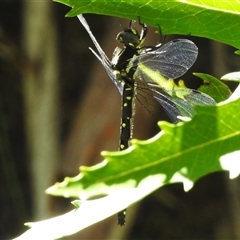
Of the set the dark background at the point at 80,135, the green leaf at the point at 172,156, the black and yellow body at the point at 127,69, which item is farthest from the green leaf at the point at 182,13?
the dark background at the point at 80,135

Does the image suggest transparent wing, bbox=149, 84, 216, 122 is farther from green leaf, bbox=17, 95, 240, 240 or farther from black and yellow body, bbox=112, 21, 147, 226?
green leaf, bbox=17, 95, 240, 240

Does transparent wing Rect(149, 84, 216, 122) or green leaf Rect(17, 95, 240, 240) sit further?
transparent wing Rect(149, 84, 216, 122)

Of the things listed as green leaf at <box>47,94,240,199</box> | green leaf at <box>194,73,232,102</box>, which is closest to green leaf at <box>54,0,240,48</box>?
green leaf at <box>194,73,232,102</box>

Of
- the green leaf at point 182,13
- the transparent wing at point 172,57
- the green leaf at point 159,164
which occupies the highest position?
the transparent wing at point 172,57

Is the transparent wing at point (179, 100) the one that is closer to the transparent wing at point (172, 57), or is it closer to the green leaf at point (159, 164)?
the transparent wing at point (172, 57)

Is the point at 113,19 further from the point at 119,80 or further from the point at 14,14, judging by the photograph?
the point at 119,80

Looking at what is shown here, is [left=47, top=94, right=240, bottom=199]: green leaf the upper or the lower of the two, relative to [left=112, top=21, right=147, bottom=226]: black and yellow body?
lower

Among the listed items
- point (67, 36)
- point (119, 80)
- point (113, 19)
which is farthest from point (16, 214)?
point (119, 80)
